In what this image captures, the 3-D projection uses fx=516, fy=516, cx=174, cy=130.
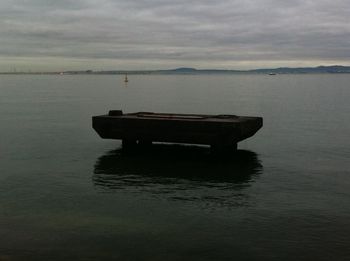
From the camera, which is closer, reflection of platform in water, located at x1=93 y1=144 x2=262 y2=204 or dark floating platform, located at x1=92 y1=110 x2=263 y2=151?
reflection of platform in water, located at x1=93 y1=144 x2=262 y2=204

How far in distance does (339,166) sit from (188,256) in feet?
56.1

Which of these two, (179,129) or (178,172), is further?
(179,129)

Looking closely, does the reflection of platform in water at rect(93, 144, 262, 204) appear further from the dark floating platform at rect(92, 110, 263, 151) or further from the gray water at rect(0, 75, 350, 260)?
the dark floating platform at rect(92, 110, 263, 151)

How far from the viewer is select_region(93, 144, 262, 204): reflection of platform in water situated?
75.6ft

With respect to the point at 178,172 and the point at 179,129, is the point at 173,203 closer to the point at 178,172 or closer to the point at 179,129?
the point at 178,172

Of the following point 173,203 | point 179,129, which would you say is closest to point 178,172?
point 179,129

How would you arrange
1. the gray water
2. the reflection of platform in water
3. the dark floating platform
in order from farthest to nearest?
1. the dark floating platform
2. the reflection of platform in water
3. the gray water

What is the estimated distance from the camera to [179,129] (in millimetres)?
30391

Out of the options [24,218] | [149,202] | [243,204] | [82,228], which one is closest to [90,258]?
[82,228]

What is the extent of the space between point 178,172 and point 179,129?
405cm

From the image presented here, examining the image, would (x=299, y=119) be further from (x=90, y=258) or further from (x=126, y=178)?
(x=90, y=258)

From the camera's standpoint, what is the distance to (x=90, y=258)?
1462cm

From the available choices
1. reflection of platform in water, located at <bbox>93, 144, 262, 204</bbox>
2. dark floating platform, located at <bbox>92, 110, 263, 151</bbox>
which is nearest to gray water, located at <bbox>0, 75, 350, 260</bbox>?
reflection of platform in water, located at <bbox>93, 144, 262, 204</bbox>

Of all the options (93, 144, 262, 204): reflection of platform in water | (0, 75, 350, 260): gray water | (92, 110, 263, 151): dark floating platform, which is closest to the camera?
(0, 75, 350, 260): gray water
